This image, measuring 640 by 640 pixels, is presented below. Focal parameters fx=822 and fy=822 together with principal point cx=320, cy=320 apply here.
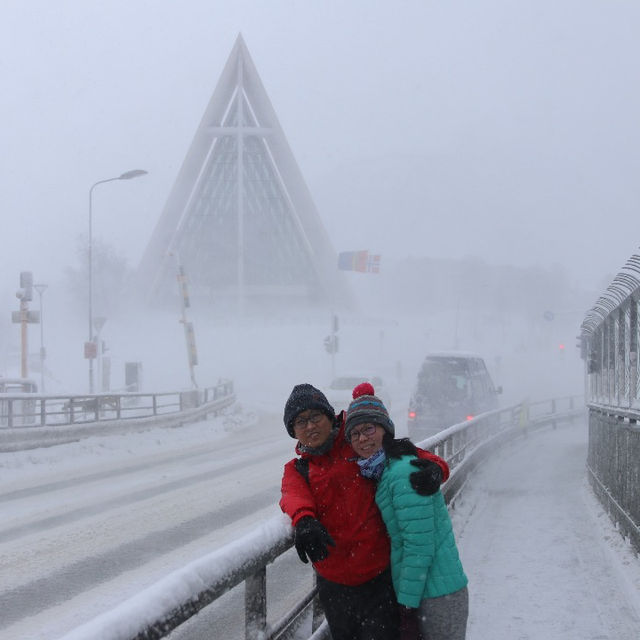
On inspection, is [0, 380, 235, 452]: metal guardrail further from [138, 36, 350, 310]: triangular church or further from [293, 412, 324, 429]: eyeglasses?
[138, 36, 350, 310]: triangular church

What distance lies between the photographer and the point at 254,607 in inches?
133

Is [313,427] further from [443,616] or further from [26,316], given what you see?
[26,316]

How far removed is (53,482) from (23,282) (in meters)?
13.1

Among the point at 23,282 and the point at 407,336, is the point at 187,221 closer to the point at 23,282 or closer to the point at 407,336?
the point at 407,336

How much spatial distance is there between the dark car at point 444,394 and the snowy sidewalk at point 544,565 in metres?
6.80

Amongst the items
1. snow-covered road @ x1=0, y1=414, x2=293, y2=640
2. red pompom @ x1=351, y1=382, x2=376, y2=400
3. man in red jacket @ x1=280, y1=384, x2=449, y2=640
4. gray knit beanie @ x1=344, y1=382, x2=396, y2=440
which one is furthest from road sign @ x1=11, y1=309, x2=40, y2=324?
gray knit beanie @ x1=344, y1=382, x2=396, y2=440

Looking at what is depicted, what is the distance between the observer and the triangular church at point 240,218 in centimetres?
7744

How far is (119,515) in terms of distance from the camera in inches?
413

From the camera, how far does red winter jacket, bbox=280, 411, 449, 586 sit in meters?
3.44

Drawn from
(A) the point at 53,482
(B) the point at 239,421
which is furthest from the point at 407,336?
(A) the point at 53,482

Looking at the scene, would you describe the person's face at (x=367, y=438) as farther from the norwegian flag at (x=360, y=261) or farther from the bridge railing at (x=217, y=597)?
the norwegian flag at (x=360, y=261)

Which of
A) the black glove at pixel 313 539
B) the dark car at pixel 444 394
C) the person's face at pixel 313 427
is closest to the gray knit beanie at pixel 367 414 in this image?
the person's face at pixel 313 427

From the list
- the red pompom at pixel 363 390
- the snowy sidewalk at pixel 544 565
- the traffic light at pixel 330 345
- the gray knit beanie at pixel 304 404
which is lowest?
the snowy sidewalk at pixel 544 565

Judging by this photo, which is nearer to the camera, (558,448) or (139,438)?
(139,438)
